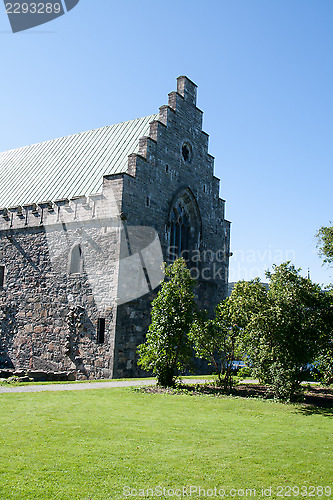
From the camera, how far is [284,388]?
47.8ft

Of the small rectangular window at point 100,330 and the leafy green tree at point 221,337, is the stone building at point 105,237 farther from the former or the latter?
the leafy green tree at point 221,337

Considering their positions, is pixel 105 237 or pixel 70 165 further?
pixel 70 165

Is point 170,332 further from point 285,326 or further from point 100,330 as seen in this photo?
point 100,330

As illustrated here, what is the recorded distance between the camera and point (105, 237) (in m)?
21.3

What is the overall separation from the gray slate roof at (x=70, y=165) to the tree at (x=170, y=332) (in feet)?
26.4

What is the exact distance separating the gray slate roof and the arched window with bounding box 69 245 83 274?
9.76 feet

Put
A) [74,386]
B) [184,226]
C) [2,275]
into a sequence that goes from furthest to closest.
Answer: [184,226] → [2,275] → [74,386]

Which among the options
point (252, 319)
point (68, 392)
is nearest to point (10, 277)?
point (68, 392)

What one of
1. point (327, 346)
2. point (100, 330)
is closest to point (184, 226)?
point (100, 330)

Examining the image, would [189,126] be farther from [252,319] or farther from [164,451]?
[164,451]

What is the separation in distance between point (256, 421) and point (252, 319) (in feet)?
13.3

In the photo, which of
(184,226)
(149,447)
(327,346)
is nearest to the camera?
(149,447)

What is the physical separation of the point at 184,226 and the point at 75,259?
22.7 ft

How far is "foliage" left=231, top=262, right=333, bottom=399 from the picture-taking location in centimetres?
1430
